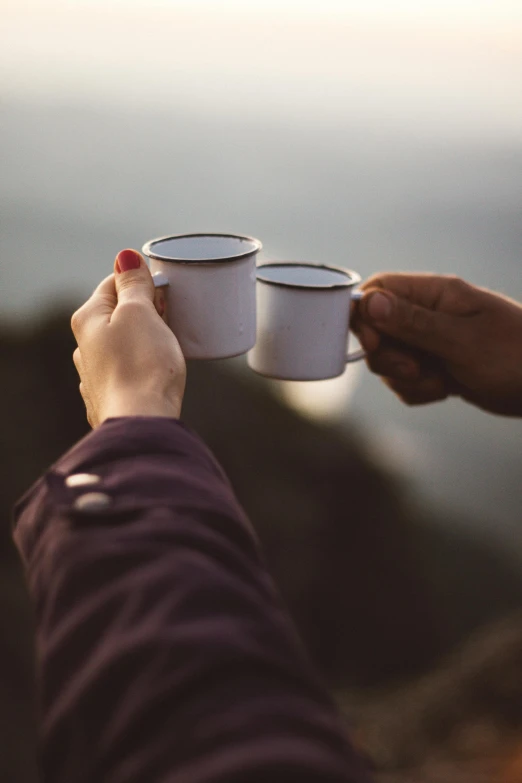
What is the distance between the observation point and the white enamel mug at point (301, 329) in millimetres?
2199

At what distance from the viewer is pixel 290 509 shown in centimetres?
2231

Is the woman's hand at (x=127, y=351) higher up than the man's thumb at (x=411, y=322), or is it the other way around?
the woman's hand at (x=127, y=351)

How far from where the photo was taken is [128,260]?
1952 millimetres

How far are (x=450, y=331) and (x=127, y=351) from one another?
4.90ft

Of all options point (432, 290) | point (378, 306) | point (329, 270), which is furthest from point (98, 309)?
point (432, 290)

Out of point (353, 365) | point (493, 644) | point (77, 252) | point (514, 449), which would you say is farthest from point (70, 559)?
point (514, 449)

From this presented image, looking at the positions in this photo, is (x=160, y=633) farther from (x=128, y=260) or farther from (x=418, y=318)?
(x=418, y=318)

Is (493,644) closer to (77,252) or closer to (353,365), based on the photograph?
(353,365)

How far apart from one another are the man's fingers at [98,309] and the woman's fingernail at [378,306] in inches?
40.2

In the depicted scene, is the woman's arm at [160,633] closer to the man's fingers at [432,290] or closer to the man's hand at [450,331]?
the man's hand at [450,331]

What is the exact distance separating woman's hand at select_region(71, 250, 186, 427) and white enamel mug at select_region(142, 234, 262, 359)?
81mm

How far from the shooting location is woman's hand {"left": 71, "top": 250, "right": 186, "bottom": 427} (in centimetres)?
147

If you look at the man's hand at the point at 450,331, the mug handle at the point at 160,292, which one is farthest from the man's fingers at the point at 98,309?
the man's hand at the point at 450,331

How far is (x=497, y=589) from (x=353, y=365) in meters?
24.6
